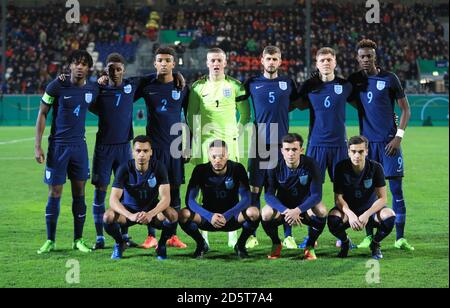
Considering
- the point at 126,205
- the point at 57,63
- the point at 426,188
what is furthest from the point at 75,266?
the point at 57,63

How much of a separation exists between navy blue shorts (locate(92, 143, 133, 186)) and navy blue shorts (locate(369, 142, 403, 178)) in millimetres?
2415

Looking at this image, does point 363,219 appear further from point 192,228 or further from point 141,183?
point 141,183

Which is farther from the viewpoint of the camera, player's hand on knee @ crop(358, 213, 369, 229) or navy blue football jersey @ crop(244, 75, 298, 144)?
navy blue football jersey @ crop(244, 75, 298, 144)

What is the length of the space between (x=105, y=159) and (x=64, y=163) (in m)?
0.40

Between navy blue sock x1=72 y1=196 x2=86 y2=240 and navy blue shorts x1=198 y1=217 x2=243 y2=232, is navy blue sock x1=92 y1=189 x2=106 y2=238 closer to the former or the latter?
navy blue sock x1=72 y1=196 x2=86 y2=240

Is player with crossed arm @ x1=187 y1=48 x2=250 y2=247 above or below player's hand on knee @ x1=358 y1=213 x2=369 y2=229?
above

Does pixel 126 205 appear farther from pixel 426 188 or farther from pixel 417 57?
pixel 417 57

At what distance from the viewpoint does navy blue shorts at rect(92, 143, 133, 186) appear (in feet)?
23.3

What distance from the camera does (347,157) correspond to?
717 cm

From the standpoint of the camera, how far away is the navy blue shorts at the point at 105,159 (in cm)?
711

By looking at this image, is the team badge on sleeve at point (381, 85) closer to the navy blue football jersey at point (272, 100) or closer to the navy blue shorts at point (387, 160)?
the navy blue shorts at point (387, 160)

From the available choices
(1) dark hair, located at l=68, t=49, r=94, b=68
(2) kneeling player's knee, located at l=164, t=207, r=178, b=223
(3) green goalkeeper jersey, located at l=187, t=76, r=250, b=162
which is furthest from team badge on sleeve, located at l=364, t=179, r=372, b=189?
(1) dark hair, located at l=68, t=49, r=94, b=68

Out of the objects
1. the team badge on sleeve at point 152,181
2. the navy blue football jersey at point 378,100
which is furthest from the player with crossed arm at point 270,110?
the team badge on sleeve at point 152,181

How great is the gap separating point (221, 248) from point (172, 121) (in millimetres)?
1319
